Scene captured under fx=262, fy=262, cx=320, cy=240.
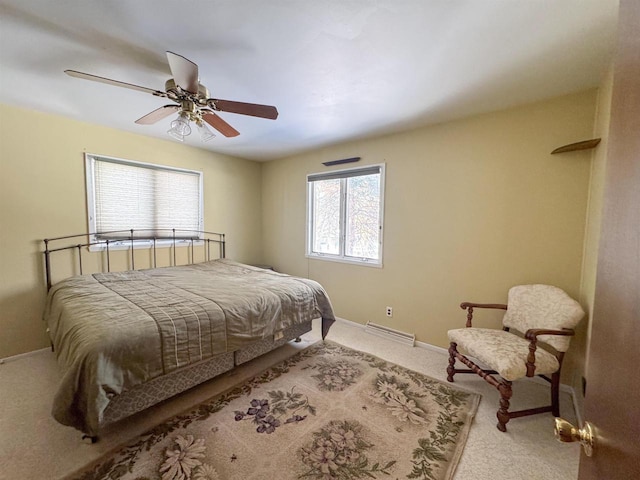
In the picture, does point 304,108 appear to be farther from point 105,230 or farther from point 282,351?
point 105,230

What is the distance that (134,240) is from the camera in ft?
10.9

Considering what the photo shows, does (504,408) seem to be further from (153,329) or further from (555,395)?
(153,329)

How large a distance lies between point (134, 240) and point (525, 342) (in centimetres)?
424

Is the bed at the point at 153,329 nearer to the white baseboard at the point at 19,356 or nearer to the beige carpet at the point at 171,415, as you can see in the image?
the beige carpet at the point at 171,415

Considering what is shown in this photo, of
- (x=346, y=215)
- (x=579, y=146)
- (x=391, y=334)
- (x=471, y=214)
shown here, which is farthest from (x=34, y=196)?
(x=579, y=146)

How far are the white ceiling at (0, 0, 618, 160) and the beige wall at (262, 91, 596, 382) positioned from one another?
0.85 feet

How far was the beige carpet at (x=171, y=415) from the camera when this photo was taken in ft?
4.78

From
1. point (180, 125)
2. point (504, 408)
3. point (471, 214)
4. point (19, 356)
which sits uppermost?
point (180, 125)

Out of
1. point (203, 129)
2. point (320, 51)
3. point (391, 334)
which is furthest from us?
point (391, 334)

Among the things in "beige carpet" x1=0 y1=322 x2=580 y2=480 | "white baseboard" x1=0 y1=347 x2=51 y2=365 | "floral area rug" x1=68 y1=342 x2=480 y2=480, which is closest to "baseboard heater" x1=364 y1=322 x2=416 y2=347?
"beige carpet" x1=0 y1=322 x2=580 y2=480

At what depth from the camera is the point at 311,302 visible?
2709 mm

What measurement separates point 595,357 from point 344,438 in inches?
59.0

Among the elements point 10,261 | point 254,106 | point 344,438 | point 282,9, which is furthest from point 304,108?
point 10,261

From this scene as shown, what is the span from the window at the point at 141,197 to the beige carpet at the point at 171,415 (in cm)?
160
